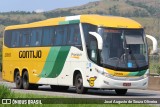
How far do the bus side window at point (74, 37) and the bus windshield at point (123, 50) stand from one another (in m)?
1.34

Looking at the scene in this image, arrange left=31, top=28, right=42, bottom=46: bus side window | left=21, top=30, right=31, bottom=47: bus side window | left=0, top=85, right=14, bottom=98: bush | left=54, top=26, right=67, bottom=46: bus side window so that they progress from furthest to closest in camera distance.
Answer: left=21, top=30, right=31, bottom=47: bus side window < left=31, top=28, right=42, bottom=46: bus side window < left=54, top=26, right=67, bottom=46: bus side window < left=0, top=85, right=14, bottom=98: bush

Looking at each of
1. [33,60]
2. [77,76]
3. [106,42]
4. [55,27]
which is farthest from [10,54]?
[106,42]

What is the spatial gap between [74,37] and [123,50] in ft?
8.71

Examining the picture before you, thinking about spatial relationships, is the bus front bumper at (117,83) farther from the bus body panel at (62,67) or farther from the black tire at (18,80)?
the black tire at (18,80)

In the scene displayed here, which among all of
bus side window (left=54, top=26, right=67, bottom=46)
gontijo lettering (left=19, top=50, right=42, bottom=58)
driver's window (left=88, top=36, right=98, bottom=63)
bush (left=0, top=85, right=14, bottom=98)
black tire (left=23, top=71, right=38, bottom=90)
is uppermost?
bus side window (left=54, top=26, right=67, bottom=46)

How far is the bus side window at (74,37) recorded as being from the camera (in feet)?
81.3

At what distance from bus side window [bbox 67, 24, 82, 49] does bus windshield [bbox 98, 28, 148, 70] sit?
4.39ft

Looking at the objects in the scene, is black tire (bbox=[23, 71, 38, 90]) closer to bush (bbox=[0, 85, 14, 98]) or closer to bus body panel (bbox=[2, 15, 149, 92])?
bus body panel (bbox=[2, 15, 149, 92])

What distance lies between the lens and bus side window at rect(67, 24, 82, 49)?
24.8m

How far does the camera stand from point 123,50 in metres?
23.7

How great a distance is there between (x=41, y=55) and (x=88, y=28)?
16.1ft

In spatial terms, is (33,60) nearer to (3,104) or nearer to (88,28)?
(88,28)

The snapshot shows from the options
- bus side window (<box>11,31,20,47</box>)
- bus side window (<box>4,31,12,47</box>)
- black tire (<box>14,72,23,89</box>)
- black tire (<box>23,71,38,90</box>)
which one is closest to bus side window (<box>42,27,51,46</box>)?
black tire (<box>23,71,38,90</box>)

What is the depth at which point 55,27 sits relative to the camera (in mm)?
27312
